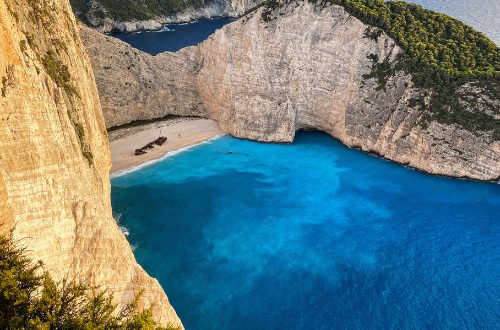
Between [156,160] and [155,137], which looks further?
[155,137]

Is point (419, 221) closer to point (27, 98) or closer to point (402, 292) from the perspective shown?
point (402, 292)

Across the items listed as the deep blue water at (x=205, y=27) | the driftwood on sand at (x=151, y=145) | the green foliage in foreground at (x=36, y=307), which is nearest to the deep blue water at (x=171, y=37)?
the deep blue water at (x=205, y=27)

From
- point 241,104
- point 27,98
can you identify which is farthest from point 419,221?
point 27,98

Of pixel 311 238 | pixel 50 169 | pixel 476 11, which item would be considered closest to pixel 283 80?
pixel 311 238

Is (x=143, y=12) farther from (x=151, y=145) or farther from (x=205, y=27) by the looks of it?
(x=151, y=145)

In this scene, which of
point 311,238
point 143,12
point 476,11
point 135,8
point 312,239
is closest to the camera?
point 312,239

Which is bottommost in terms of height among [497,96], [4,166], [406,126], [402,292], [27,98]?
[402,292]
